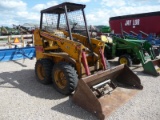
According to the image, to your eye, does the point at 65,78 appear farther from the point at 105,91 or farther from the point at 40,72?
the point at 40,72

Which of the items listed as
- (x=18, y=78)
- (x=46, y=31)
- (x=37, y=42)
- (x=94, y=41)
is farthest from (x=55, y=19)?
(x=18, y=78)

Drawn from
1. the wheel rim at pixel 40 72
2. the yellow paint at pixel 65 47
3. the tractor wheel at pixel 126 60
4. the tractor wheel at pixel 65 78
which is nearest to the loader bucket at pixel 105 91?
the tractor wheel at pixel 65 78

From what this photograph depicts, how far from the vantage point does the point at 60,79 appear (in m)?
4.73

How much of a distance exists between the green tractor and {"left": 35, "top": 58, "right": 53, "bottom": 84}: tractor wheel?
3377 millimetres

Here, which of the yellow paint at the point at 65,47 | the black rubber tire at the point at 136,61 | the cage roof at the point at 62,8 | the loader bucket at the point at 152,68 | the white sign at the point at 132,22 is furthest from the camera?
the white sign at the point at 132,22

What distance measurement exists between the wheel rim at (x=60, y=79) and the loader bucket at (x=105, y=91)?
71 cm

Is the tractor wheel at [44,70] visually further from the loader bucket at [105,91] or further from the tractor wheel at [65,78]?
the loader bucket at [105,91]

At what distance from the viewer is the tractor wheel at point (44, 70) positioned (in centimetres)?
510

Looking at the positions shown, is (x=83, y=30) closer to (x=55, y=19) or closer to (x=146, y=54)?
(x=55, y=19)

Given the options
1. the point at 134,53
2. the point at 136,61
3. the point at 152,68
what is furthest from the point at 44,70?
the point at 136,61

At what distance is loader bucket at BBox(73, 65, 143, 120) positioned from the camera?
3.64 m

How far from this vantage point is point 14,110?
3830 millimetres

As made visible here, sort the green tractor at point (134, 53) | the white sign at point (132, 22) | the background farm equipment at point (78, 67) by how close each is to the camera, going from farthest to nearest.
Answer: the white sign at point (132, 22) < the green tractor at point (134, 53) < the background farm equipment at point (78, 67)

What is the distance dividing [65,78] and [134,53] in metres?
4.16
